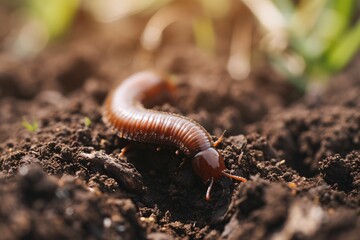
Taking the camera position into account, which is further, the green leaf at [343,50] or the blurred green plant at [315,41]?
the blurred green plant at [315,41]

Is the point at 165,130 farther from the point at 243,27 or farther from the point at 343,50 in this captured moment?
the point at 243,27

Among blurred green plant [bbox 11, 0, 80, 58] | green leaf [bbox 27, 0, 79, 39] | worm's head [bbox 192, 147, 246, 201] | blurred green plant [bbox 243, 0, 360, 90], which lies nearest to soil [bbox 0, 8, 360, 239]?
worm's head [bbox 192, 147, 246, 201]

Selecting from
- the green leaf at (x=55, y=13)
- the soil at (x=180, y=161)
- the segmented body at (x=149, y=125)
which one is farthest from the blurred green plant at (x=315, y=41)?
the green leaf at (x=55, y=13)

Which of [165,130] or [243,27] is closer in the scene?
[165,130]

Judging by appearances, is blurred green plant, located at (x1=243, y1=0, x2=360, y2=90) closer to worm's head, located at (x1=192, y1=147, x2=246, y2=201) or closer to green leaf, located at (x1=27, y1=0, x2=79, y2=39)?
worm's head, located at (x1=192, y1=147, x2=246, y2=201)

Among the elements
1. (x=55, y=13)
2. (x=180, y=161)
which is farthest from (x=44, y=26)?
(x=180, y=161)

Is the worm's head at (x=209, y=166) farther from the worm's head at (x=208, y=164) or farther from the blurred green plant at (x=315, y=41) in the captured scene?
the blurred green plant at (x=315, y=41)

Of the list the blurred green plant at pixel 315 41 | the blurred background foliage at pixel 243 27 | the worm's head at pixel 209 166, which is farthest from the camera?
the blurred background foliage at pixel 243 27
